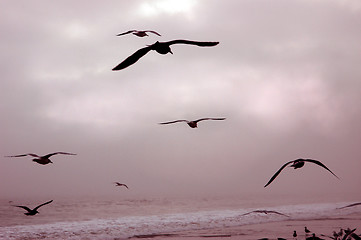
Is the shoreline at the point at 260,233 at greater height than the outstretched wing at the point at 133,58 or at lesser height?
lesser

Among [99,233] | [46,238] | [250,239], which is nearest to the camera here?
[250,239]

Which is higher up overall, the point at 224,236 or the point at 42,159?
the point at 42,159

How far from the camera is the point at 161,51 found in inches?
177

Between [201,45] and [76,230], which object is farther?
[76,230]

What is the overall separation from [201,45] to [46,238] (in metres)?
21.3

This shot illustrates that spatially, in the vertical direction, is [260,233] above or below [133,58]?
below

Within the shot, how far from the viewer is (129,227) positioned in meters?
28.2

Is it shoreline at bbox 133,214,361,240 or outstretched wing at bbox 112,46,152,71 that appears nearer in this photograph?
outstretched wing at bbox 112,46,152,71

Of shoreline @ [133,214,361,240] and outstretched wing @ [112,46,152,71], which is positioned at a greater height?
outstretched wing @ [112,46,152,71]

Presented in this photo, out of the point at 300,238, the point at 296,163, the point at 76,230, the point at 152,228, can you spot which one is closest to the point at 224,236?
the point at 300,238

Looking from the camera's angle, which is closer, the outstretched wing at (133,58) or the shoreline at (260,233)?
the outstretched wing at (133,58)

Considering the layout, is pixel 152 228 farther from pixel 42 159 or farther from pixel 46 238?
pixel 42 159

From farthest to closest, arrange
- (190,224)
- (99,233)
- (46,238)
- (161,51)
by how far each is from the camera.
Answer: (190,224), (99,233), (46,238), (161,51)

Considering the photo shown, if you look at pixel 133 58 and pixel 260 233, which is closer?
pixel 133 58
